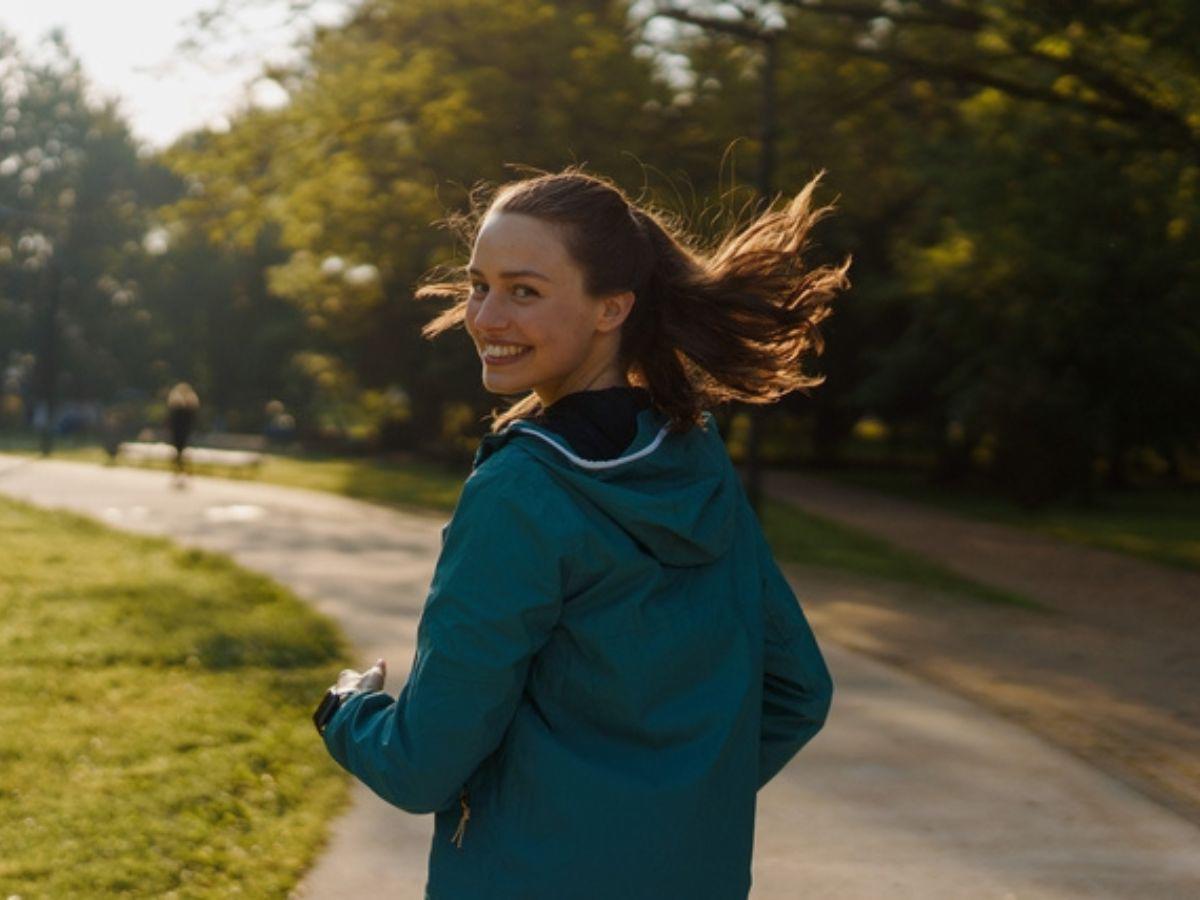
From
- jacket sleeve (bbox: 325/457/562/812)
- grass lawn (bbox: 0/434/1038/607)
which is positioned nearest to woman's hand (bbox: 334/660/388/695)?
jacket sleeve (bbox: 325/457/562/812)

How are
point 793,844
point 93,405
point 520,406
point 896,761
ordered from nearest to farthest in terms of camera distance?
1. point 520,406
2. point 793,844
3. point 896,761
4. point 93,405

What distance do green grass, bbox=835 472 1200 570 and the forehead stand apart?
17.6 meters

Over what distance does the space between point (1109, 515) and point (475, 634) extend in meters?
28.8

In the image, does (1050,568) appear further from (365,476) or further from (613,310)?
(365,476)

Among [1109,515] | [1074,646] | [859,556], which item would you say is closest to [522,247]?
[1074,646]

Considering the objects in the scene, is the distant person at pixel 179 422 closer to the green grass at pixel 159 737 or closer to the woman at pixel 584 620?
the green grass at pixel 159 737

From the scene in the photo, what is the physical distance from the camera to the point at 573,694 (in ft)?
7.43

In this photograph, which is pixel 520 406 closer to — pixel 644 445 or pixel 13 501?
pixel 644 445

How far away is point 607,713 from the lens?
2.27 meters

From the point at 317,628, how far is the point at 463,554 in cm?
843

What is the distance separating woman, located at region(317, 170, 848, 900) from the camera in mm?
2182

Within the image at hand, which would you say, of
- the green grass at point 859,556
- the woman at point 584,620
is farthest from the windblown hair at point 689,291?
the green grass at point 859,556

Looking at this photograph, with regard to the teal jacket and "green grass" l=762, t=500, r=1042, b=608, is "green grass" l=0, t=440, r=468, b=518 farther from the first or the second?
the teal jacket

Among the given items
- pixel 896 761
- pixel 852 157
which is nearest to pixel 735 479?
pixel 896 761
